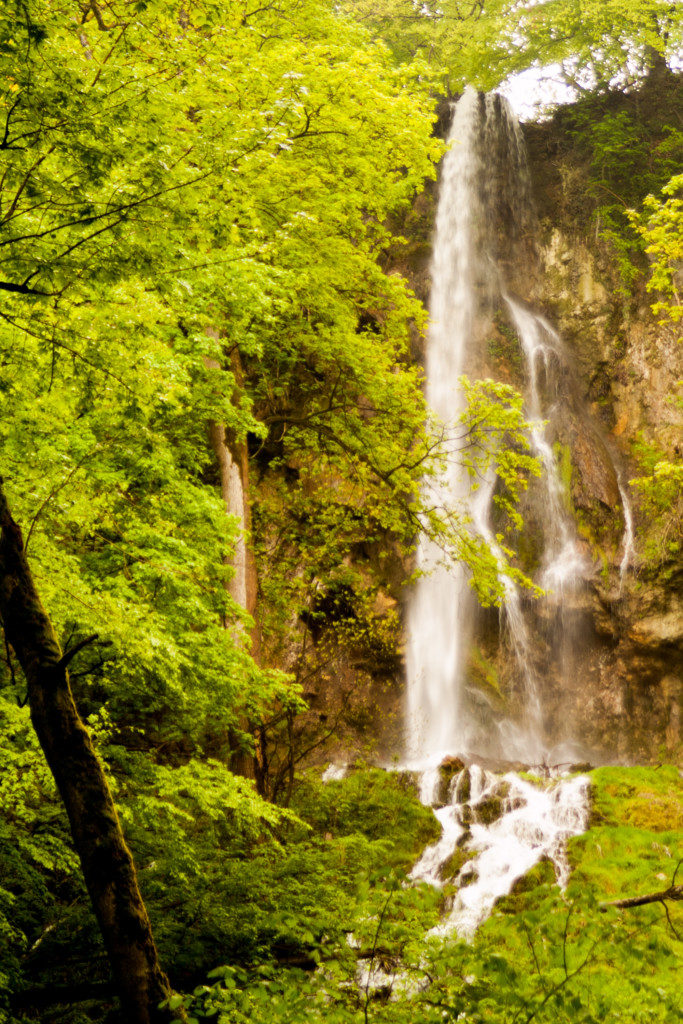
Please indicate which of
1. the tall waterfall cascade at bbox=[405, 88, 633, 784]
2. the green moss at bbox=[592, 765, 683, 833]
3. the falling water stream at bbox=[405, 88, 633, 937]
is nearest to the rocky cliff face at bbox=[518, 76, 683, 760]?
the tall waterfall cascade at bbox=[405, 88, 633, 784]

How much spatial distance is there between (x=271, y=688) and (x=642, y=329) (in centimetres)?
1657

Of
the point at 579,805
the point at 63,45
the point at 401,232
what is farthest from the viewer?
the point at 401,232

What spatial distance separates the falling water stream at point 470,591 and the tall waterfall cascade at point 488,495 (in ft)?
0.11

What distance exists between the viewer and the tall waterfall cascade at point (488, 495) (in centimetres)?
1608

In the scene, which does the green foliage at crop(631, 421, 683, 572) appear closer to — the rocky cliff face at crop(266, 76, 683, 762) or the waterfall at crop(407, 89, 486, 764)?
the rocky cliff face at crop(266, 76, 683, 762)

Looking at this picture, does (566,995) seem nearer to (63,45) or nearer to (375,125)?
(63,45)

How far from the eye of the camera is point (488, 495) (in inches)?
719

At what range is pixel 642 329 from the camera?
19094 mm

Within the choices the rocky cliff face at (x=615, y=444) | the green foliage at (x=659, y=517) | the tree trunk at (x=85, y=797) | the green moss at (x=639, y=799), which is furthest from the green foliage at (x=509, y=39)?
the tree trunk at (x=85, y=797)

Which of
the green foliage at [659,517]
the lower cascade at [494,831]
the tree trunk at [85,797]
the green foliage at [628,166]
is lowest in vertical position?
the lower cascade at [494,831]

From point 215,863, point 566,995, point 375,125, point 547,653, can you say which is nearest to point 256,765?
point 215,863

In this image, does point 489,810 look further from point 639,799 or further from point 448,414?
point 448,414

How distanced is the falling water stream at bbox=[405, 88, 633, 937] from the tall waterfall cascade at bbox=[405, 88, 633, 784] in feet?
0.11

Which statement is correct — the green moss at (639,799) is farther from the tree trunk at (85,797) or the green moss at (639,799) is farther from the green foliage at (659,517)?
the tree trunk at (85,797)
